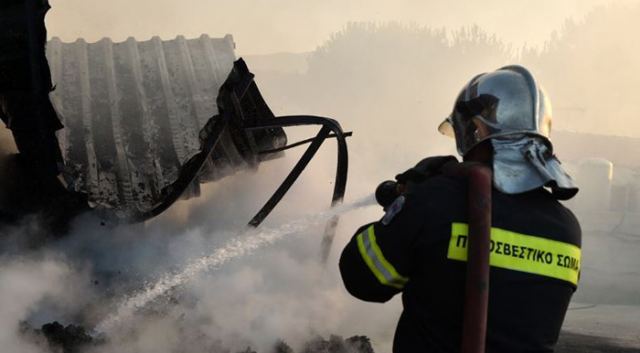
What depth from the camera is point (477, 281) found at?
5.47ft

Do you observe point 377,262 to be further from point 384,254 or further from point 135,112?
point 135,112

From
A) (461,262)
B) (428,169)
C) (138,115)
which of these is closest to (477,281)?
(461,262)

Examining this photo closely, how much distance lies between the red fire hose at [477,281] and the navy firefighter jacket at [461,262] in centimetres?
6

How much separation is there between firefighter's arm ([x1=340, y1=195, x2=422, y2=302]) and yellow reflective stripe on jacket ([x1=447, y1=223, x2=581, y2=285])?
11 centimetres

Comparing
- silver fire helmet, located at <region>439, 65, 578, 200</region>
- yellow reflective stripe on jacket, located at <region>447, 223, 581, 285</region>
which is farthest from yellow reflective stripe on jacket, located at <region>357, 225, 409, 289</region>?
silver fire helmet, located at <region>439, 65, 578, 200</region>

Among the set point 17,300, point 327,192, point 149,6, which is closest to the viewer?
→ point 17,300

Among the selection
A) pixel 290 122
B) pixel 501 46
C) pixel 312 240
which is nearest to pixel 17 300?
pixel 290 122

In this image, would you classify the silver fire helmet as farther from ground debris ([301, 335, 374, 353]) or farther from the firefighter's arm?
ground debris ([301, 335, 374, 353])

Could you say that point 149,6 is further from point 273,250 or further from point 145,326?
point 145,326

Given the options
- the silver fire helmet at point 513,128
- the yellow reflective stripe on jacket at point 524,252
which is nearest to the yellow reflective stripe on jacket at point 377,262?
the yellow reflective stripe on jacket at point 524,252

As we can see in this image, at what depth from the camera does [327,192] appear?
638 centimetres

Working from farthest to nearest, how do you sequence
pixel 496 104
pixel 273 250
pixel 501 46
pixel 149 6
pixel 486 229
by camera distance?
pixel 501 46
pixel 149 6
pixel 273 250
pixel 496 104
pixel 486 229

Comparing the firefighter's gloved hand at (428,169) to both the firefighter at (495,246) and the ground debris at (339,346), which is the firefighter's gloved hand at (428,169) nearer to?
the firefighter at (495,246)

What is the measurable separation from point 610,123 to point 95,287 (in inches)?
1203
